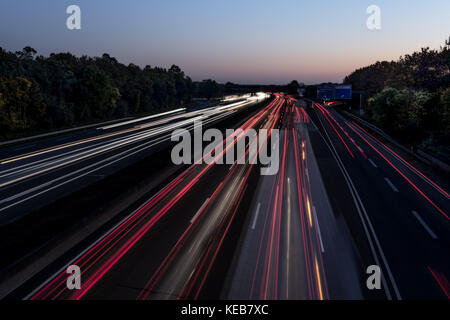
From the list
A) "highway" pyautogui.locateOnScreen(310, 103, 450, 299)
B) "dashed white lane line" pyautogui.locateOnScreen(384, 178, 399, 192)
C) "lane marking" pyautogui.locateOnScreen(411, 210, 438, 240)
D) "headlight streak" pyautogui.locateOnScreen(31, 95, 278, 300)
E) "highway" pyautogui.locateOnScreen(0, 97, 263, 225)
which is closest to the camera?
"headlight streak" pyautogui.locateOnScreen(31, 95, 278, 300)

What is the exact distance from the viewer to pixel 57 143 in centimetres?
3691

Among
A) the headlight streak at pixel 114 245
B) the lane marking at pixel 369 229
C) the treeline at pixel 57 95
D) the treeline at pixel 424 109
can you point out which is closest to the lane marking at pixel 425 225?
the lane marking at pixel 369 229

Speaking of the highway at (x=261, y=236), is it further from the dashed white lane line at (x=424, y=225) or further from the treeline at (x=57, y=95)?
the treeline at (x=57, y=95)

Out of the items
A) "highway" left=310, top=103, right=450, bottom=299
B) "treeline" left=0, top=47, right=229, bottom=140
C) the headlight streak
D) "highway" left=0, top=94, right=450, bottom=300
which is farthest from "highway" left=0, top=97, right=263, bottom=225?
"highway" left=310, top=103, right=450, bottom=299

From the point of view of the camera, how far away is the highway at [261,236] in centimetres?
1003

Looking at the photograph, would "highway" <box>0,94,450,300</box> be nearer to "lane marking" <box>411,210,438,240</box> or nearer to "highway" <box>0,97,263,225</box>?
"lane marking" <box>411,210,438,240</box>

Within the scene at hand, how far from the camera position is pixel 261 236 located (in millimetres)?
13477

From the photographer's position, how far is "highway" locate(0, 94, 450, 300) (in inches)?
395

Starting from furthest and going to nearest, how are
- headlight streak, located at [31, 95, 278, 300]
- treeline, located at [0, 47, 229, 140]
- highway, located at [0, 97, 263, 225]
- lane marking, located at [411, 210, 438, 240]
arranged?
treeline, located at [0, 47, 229, 140] < highway, located at [0, 97, 263, 225] < lane marking, located at [411, 210, 438, 240] < headlight streak, located at [31, 95, 278, 300]

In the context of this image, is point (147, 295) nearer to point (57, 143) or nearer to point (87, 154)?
point (87, 154)

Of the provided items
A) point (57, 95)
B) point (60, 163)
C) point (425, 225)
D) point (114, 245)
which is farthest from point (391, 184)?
point (57, 95)

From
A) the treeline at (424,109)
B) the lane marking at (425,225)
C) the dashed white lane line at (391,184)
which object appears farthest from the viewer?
the treeline at (424,109)

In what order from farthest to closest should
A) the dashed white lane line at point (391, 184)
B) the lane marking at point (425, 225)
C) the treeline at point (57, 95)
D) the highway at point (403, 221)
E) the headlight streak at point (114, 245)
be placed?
the treeline at point (57, 95) → the dashed white lane line at point (391, 184) → the lane marking at point (425, 225) → the highway at point (403, 221) → the headlight streak at point (114, 245)

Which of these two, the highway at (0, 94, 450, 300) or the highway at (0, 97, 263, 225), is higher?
the highway at (0, 97, 263, 225)
